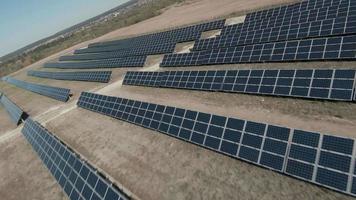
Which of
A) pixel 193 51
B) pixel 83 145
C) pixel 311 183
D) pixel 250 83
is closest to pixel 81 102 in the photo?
pixel 83 145

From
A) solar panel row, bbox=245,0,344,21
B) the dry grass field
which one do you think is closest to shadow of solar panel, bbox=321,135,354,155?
the dry grass field

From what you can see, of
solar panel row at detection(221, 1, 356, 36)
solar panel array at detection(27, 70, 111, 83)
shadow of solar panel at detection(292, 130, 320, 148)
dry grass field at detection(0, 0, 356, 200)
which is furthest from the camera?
solar panel array at detection(27, 70, 111, 83)

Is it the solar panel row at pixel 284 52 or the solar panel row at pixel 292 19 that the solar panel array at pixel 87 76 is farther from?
the solar panel row at pixel 292 19

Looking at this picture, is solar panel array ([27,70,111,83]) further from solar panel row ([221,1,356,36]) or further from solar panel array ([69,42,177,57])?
solar panel row ([221,1,356,36])

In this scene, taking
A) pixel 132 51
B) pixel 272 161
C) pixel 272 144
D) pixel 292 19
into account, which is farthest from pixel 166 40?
pixel 272 161

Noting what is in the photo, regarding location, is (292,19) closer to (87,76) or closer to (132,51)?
(132,51)
